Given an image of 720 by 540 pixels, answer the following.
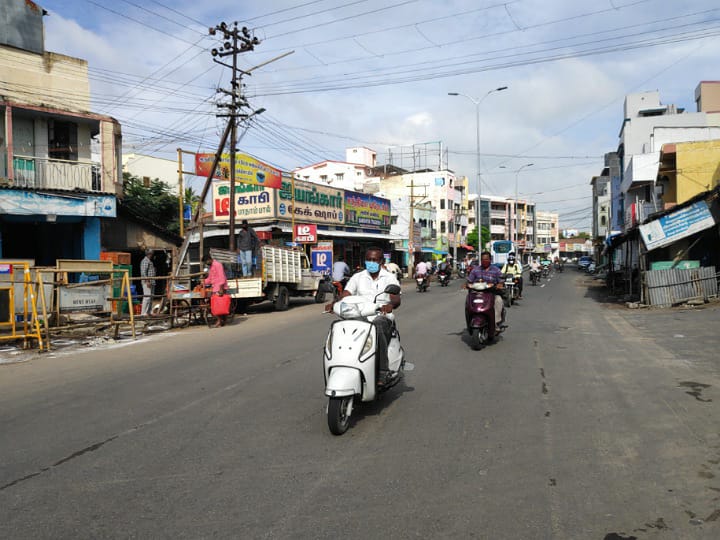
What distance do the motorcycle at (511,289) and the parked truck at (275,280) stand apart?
23.5 ft

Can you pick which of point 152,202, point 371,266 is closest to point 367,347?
point 371,266

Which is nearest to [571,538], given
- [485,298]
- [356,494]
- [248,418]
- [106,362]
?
[356,494]

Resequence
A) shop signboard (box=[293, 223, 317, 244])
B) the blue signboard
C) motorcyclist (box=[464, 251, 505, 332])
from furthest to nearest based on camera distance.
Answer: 1. shop signboard (box=[293, 223, 317, 244])
2. the blue signboard
3. motorcyclist (box=[464, 251, 505, 332])

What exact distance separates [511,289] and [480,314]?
9838mm

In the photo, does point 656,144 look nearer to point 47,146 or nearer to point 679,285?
point 679,285

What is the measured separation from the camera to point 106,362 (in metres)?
9.70

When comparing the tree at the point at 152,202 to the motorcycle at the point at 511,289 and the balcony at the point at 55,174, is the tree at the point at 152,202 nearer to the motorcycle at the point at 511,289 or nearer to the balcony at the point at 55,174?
the balcony at the point at 55,174

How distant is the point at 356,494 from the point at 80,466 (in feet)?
7.50

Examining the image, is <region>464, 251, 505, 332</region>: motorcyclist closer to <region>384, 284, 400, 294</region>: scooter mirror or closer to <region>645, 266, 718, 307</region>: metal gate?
<region>384, 284, 400, 294</region>: scooter mirror

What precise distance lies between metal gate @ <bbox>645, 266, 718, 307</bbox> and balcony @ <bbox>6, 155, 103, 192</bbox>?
18.7 metres

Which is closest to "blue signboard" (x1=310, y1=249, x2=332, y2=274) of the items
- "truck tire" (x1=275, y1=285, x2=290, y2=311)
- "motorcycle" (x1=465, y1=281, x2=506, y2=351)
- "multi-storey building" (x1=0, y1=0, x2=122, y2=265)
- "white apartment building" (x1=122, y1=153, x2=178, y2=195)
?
"truck tire" (x1=275, y1=285, x2=290, y2=311)

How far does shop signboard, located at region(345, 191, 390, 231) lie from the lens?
40078 mm

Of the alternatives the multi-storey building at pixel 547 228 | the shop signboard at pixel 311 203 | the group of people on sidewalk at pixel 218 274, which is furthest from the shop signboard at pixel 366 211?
the multi-storey building at pixel 547 228

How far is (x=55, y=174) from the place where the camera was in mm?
19312
